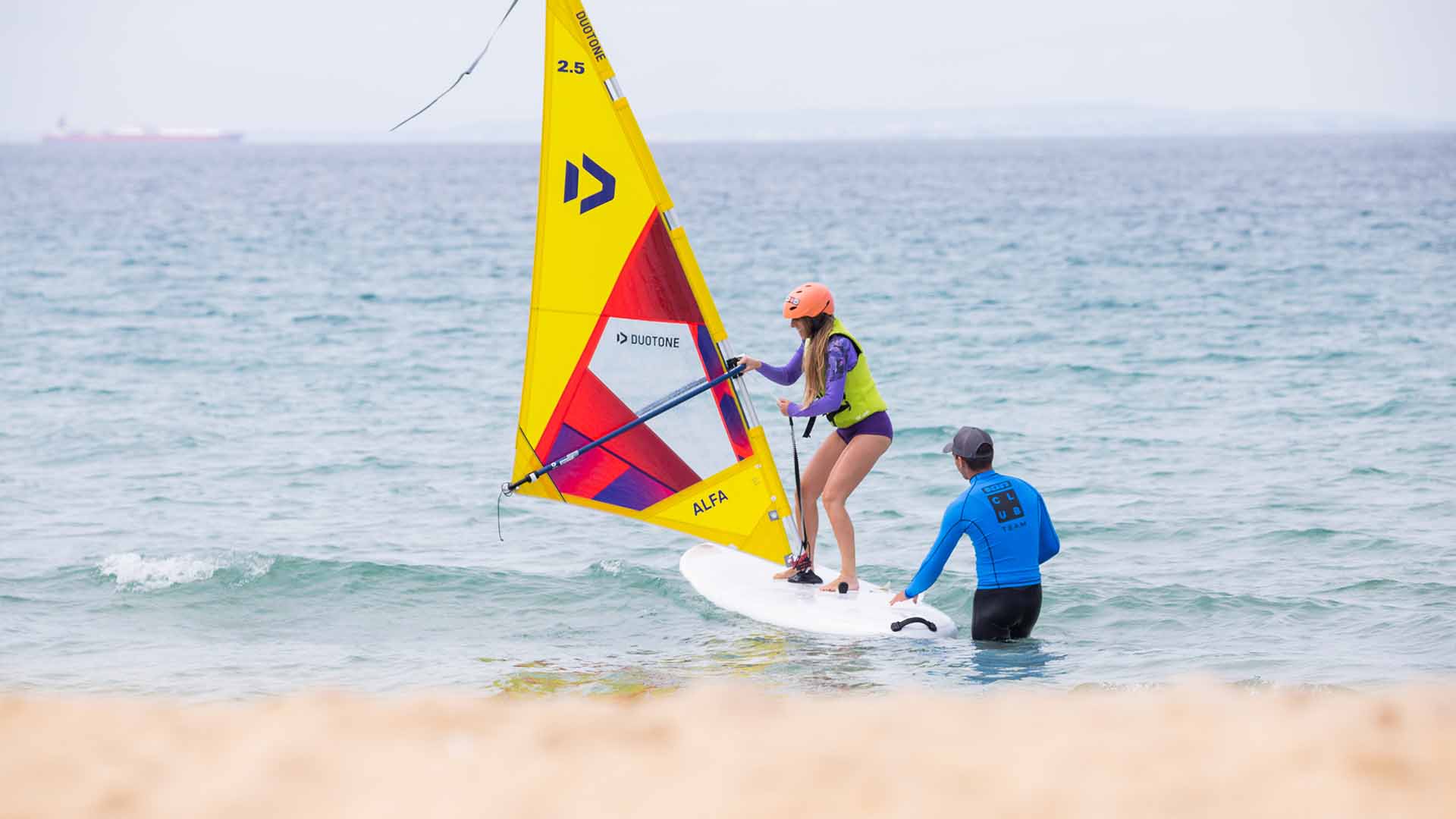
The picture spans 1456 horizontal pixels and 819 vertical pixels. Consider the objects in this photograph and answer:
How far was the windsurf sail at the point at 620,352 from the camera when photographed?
896 centimetres

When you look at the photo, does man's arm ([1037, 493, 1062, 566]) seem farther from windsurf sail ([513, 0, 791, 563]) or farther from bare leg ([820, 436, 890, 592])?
windsurf sail ([513, 0, 791, 563])

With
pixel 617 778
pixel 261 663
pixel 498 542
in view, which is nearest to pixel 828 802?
pixel 617 778

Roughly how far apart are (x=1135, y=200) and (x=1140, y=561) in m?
62.4

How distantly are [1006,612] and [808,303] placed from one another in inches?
92.7

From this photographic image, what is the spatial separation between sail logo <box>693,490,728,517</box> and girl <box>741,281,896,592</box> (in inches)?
22.5

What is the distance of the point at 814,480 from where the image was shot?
9688 mm

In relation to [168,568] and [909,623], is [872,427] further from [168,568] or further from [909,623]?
[168,568]

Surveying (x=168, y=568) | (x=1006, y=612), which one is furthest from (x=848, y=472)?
(x=168, y=568)

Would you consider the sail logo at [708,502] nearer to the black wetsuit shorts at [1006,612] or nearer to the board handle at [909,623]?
the board handle at [909,623]

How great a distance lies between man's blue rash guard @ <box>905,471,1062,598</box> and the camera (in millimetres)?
8438

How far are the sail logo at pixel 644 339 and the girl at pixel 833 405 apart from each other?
64cm

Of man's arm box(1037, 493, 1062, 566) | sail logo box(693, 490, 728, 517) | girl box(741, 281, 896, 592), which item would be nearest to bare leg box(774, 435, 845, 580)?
girl box(741, 281, 896, 592)

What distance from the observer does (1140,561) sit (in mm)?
11352

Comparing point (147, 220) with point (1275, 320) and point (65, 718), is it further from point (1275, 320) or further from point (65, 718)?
point (65, 718)
